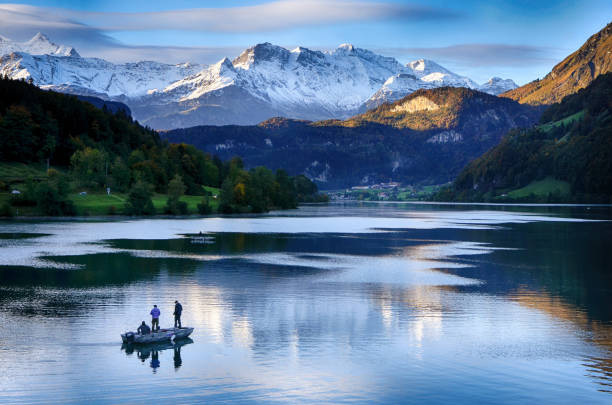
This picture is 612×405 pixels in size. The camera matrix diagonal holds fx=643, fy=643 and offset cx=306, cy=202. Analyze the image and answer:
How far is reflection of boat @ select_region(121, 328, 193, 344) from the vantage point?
45.7 m

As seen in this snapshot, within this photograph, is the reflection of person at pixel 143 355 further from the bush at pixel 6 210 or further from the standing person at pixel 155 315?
the bush at pixel 6 210

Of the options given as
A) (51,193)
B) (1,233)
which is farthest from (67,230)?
(51,193)

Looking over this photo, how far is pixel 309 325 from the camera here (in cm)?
5312

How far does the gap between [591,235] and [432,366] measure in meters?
115

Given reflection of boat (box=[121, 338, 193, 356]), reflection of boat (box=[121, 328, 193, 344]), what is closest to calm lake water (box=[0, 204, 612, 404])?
reflection of boat (box=[121, 338, 193, 356])

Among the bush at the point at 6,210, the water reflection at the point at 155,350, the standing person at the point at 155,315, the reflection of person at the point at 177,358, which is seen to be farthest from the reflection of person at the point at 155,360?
the bush at the point at 6,210

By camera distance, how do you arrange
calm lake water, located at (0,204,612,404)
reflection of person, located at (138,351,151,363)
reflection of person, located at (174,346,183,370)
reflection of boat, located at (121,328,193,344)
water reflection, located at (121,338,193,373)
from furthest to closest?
reflection of boat, located at (121,328,193,344) < reflection of person, located at (138,351,151,363) < water reflection, located at (121,338,193,373) < reflection of person, located at (174,346,183,370) < calm lake water, located at (0,204,612,404)

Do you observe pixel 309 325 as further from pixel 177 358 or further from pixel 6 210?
pixel 6 210

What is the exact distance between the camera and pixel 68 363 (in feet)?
135

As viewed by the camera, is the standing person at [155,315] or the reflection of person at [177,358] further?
the standing person at [155,315]

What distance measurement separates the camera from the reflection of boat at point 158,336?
1799 inches

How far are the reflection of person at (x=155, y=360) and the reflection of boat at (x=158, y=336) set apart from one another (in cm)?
127

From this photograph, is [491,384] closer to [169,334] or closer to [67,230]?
[169,334]

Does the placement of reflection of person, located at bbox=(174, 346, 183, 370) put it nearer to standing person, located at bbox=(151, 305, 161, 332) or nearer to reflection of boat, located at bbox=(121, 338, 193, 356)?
reflection of boat, located at bbox=(121, 338, 193, 356)
